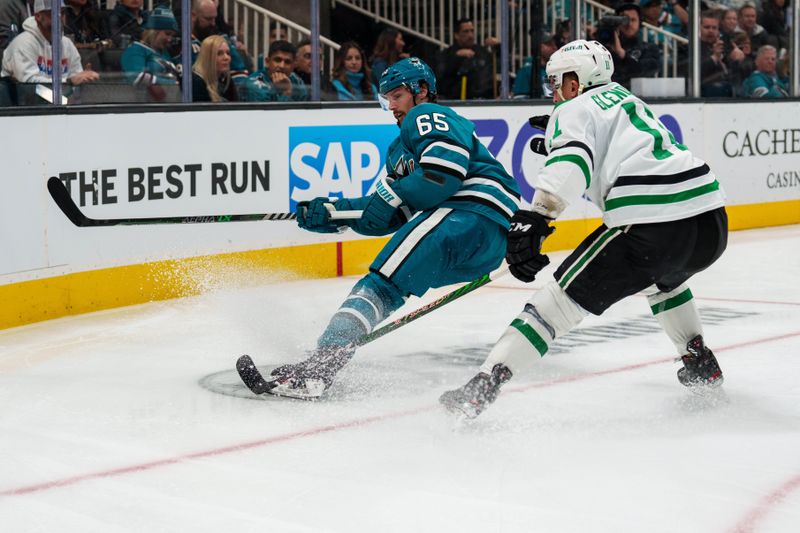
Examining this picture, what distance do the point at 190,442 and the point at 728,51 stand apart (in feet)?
20.5

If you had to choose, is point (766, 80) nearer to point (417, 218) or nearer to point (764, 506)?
point (417, 218)

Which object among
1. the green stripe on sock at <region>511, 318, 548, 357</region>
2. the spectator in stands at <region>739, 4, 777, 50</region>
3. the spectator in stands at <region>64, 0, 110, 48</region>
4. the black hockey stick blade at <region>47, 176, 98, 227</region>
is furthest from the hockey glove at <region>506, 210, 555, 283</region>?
the spectator in stands at <region>739, 4, 777, 50</region>

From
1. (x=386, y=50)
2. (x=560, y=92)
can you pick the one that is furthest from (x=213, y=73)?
(x=560, y=92)

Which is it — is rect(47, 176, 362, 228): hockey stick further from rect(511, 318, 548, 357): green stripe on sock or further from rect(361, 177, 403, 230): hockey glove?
rect(511, 318, 548, 357): green stripe on sock

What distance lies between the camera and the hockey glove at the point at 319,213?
11.9 ft

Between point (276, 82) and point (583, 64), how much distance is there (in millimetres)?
3030

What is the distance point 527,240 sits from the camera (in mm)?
2980

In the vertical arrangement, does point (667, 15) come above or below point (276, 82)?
above

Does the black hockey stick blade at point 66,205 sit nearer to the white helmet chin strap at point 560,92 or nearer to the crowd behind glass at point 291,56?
the crowd behind glass at point 291,56

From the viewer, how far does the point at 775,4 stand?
338 inches

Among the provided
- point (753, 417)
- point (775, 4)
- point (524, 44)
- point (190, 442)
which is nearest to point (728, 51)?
point (775, 4)

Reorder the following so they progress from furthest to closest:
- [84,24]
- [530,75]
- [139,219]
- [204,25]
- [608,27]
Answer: [608,27] < [530,75] < [204,25] < [84,24] < [139,219]

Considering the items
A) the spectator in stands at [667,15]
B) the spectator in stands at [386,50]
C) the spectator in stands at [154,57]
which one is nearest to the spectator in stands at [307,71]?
the spectator in stands at [386,50]

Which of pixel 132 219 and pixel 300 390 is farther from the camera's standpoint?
pixel 132 219
